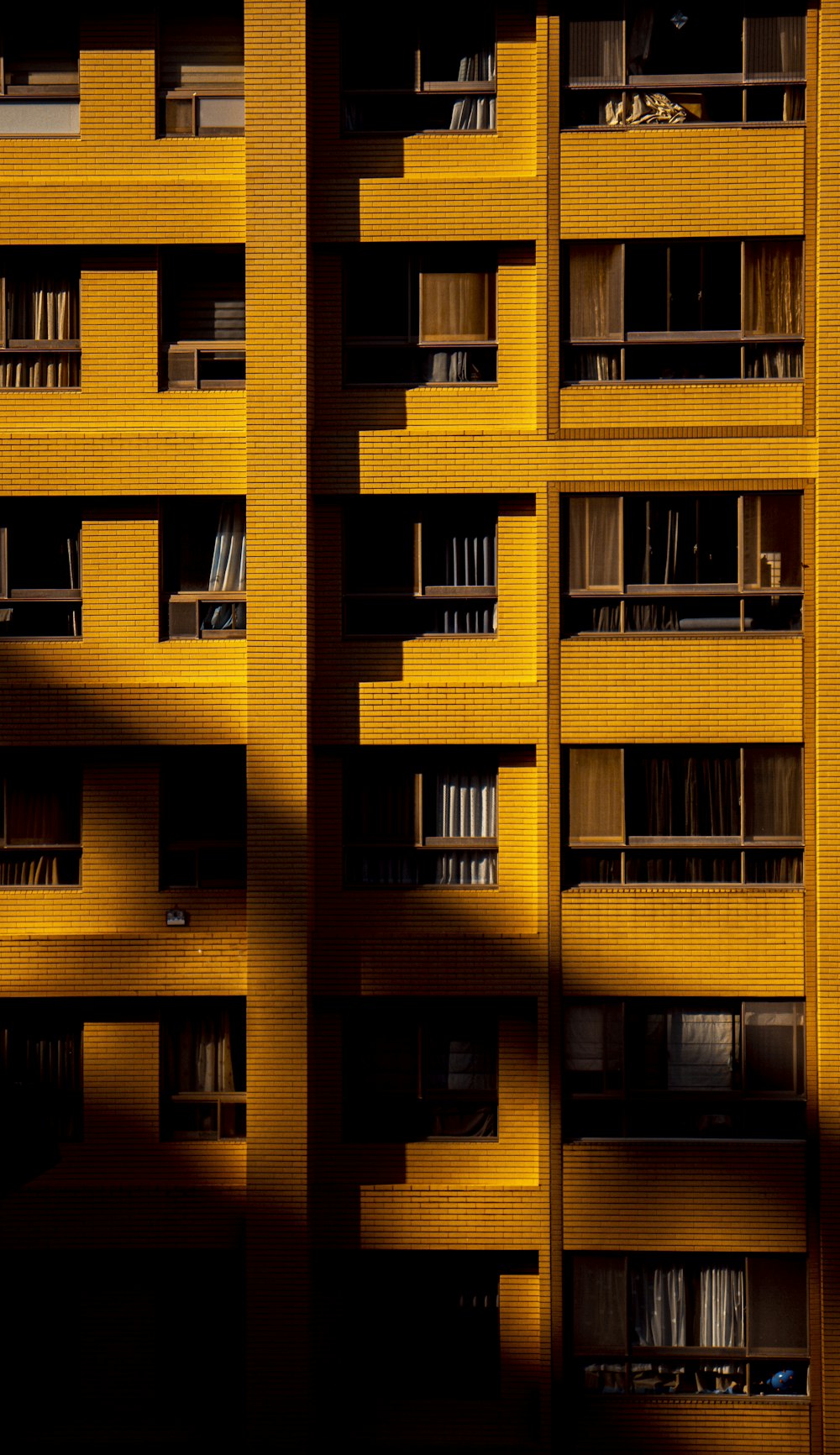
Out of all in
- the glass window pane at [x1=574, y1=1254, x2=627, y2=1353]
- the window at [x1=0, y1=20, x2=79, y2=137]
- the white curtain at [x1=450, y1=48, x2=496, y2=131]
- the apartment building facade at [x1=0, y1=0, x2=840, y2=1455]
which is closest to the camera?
the apartment building facade at [x1=0, y1=0, x2=840, y2=1455]

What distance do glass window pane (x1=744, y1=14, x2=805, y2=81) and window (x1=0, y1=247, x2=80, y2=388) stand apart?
26.1 ft

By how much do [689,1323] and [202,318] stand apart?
12498 mm

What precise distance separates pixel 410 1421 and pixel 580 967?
528 cm

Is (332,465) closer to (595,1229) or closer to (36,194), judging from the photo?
(36,194)

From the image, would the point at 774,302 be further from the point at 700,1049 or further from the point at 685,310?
the point at 700,1049

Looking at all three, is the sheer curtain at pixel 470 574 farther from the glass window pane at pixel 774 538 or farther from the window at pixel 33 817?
the window at pixel 33 817

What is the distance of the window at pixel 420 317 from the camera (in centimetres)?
1298

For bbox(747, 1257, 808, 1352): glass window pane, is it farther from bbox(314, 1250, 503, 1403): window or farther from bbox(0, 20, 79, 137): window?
bbox(0, 20, 79, 137): window

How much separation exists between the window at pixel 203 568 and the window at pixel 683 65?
5.92m

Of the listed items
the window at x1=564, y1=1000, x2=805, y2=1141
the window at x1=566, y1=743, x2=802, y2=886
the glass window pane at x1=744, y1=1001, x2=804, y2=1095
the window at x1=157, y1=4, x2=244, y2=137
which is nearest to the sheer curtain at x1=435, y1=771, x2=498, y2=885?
the window at x1=566, y1=743, x2=802, y2=886

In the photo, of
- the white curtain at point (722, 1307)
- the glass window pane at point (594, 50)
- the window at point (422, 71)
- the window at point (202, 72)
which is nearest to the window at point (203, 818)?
the white curtain at point (722, 1307)

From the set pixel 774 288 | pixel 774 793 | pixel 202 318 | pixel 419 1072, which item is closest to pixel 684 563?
pixel 774 793

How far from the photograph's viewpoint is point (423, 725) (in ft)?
41.7

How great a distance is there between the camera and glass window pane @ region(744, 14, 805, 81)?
12727 mm
